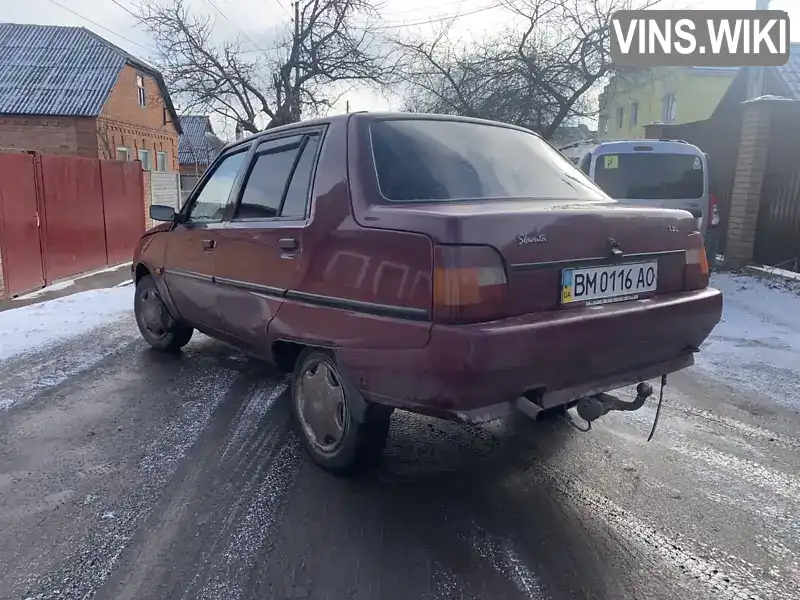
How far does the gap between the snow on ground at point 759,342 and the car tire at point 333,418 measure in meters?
3.22

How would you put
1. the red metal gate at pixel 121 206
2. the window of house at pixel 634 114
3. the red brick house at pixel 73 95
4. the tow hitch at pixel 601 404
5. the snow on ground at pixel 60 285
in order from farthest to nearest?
the window of house at pixel 634 114 < the red brick house at pixel 73 95 < the red metal gate at pixel 121 206 < the snow on ground at pixel 60 285 < the tow hitch at pixel 601 404

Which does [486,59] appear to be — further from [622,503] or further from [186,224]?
[622,503]

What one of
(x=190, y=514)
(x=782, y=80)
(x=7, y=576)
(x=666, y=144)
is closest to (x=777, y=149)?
(x=666, y=144)

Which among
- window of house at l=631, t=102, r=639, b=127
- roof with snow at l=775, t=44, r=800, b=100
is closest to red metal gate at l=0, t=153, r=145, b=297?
roof with snow at l=775, t=44, r=800, b=100

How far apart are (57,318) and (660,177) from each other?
26.1 ft

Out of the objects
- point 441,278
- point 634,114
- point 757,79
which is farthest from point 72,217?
point 634,114

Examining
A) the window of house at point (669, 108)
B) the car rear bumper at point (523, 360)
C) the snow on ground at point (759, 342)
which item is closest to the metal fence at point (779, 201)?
the snow on ground at point (759, 342)

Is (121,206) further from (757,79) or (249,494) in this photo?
(757,79)

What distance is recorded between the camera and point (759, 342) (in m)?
6.16

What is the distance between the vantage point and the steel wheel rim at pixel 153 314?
549 cm

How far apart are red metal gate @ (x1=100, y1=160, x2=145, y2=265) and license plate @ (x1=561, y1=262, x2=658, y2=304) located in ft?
37.0

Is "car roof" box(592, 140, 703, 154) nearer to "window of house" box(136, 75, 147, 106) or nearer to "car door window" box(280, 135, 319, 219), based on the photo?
"car door window" box(280, 135, 319, 219)

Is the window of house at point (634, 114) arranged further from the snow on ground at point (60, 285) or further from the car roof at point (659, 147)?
the snow on ground at point (60, 285)

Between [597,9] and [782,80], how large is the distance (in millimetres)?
5372
